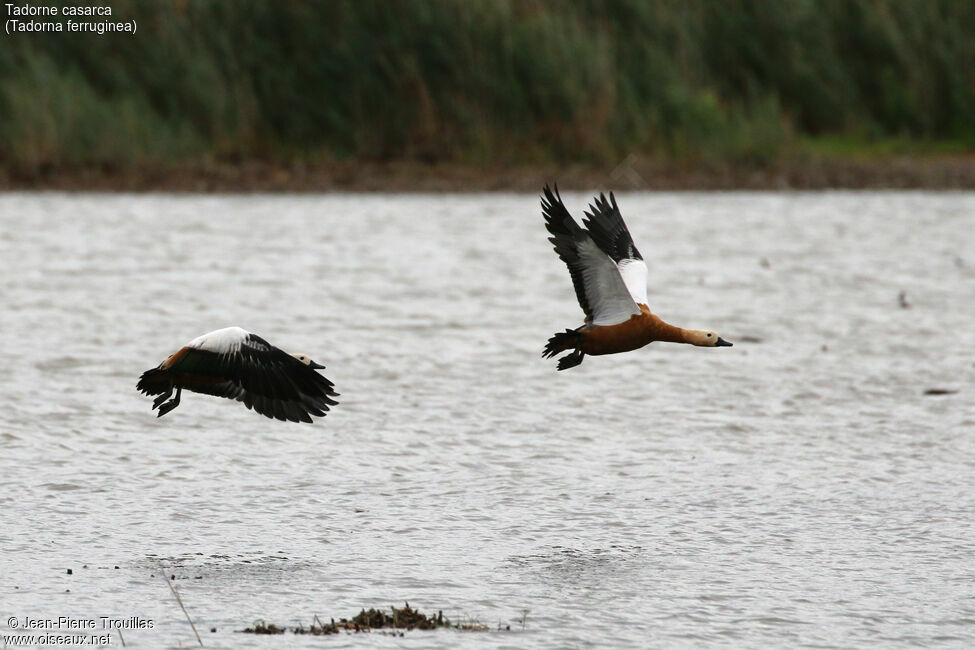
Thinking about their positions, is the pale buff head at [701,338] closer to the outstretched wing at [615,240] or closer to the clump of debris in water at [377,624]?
the outstretched wing at [615,240]

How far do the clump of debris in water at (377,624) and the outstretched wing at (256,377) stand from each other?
1.43 m

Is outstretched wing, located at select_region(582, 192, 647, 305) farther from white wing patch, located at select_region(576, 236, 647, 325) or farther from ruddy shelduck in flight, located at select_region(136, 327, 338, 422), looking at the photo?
ruddy shelduck in flight, located at select_region(136, 327, 338, 422)

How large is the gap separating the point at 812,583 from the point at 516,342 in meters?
6.15

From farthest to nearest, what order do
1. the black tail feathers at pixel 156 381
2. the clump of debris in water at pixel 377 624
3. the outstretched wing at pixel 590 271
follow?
the outstretched wing at pixel 590 271 → the black tail feathers at pixel 156 381 → the clump of debris in water at pixel 377 624

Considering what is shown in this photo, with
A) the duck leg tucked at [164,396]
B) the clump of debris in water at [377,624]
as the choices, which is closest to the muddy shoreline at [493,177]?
the duck leg tucked at [164,396]

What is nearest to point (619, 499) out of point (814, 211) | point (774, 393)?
point (774, 393)

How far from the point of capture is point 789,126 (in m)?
22.7

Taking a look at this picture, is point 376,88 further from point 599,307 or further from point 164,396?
point 164,396

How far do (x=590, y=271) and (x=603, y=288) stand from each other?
0.33 ft

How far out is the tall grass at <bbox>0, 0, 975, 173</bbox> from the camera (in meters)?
21.0

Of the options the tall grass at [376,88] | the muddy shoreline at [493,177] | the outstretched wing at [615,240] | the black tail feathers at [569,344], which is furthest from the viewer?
the muddy shoreline at [493,177]

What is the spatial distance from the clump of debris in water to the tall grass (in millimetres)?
15432

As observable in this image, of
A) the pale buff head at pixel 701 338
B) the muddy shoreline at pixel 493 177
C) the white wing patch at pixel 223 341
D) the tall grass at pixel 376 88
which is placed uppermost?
the tall grass at pixel 376 88

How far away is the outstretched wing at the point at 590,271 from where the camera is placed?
24.7 feet
